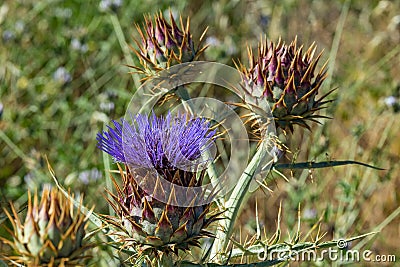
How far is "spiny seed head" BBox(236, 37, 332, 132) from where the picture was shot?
7.61 ft

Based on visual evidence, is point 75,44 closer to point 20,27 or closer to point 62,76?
point 62,76

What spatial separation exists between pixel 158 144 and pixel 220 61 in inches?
94.6

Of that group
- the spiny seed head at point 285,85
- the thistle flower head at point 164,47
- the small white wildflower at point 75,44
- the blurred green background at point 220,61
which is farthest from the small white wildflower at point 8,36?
the spiny seed head at point 285,85

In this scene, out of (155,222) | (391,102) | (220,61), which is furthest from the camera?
(220,61)

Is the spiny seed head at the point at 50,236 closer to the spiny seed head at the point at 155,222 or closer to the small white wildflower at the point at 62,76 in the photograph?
the spiny seed head at the point at 155,222

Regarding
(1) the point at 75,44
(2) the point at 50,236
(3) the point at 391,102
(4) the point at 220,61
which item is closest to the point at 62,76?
(1) the point at 75,44

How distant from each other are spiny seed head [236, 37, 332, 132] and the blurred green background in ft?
3.35

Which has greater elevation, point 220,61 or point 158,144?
point 220,61

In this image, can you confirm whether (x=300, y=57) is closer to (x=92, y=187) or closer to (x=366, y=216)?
(x=92, y=187)

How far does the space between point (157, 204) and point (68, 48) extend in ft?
10.1

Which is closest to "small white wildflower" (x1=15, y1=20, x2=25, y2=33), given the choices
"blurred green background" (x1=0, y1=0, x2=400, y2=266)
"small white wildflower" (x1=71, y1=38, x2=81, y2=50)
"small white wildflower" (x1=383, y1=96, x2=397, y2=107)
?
"blurred green background" (x1=0, y1=0, x2=400, y2=266)

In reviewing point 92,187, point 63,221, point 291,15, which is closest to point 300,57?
point 63,221

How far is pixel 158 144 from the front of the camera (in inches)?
82.8

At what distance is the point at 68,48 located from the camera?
4801 mm
